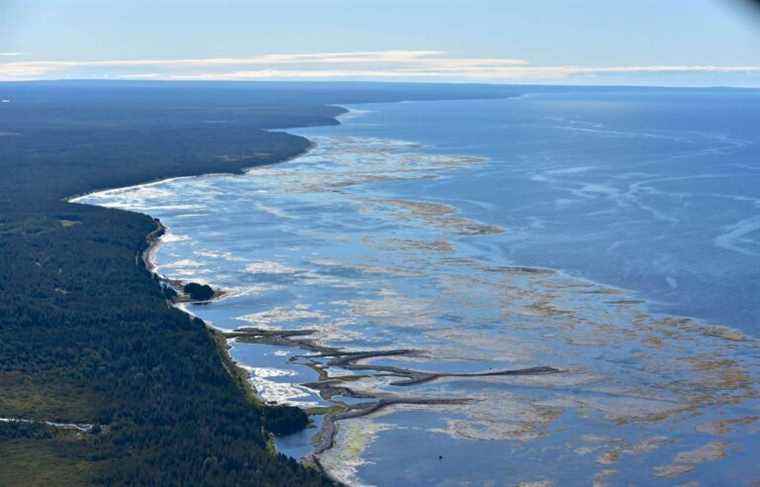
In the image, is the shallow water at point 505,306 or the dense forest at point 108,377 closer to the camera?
the dense forest at point 108,377

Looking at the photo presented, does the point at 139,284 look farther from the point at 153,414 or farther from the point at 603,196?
the point at 603,196

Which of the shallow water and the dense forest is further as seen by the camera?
the shallow water

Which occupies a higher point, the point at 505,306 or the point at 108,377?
the point at 505,306

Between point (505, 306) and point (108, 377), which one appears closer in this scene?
point (108, 377)

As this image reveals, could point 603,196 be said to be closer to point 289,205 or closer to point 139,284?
point 289,205

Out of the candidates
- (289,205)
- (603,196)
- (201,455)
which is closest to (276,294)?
(201,455)

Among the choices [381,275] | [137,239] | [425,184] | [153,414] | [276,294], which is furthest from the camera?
[425,184]

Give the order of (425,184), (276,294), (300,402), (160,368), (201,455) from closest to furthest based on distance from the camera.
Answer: (201,455) → (300,402) → (160,368) → (276,294) → (425,184)

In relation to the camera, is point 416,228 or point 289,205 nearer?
point 416,228
